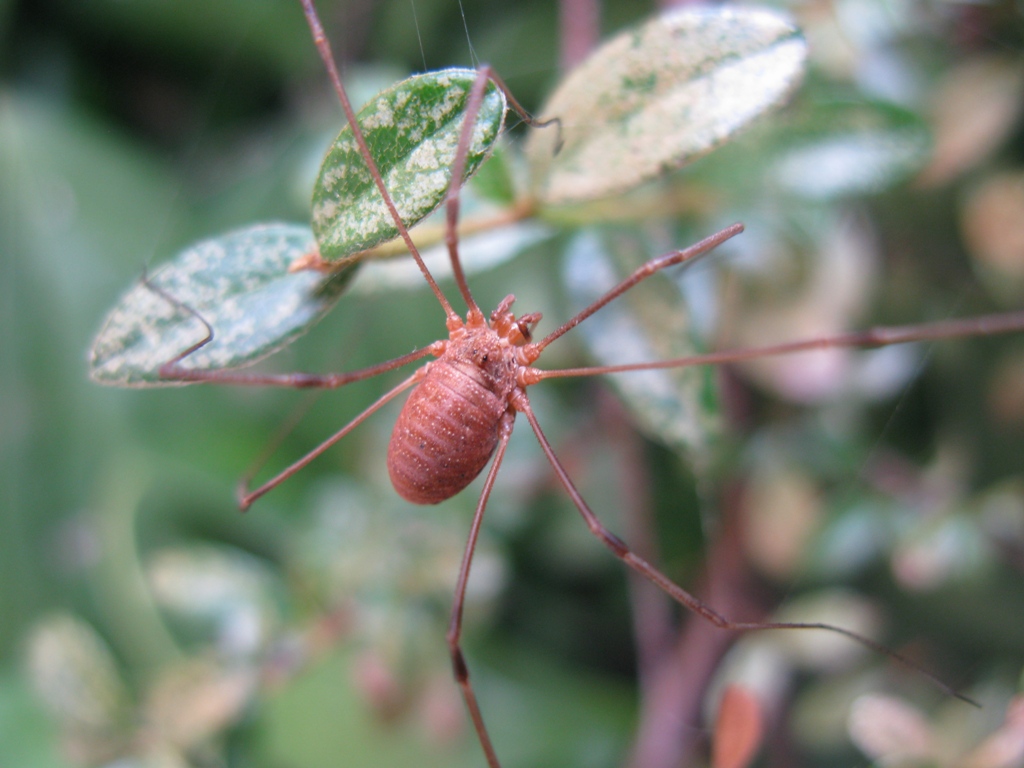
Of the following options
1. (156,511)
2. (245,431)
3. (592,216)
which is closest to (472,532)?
(592,216)

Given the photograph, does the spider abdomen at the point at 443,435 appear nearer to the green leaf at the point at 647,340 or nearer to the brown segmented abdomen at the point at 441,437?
the brown segmented abdomen at the point at 441,437

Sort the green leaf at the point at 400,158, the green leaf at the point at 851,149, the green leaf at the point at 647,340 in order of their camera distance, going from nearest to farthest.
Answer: the green leaf at the point at 400,158, the green leaf at the point at 647,340, the green leaf at the point at 851,149

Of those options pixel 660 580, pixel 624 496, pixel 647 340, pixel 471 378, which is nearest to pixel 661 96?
A: pixel 647 340

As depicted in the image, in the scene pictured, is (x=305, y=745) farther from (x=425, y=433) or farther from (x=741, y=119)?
(x=741, y=119)

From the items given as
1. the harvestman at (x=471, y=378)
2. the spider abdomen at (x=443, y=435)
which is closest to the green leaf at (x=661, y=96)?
the harvestman at (x=471, y=378)

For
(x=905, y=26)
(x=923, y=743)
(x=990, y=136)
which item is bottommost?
(x=923, y=743)

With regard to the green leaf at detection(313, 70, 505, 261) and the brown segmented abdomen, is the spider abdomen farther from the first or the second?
the green leaf at detection(313, 70, 505, 261)

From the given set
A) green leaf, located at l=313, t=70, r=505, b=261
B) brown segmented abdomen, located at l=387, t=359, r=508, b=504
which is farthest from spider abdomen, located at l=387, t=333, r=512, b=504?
green leaf, located at l=313, t=70, r=505, b=261

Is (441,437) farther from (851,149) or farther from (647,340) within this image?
(851,149)

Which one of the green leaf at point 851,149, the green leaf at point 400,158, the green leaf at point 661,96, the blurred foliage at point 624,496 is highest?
the green leaf at point 400,158
